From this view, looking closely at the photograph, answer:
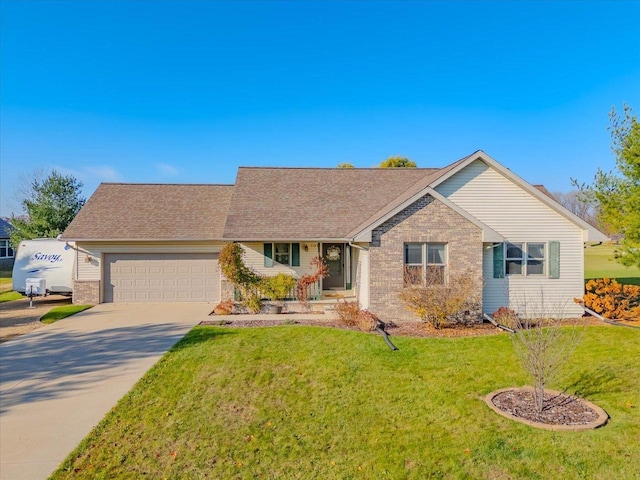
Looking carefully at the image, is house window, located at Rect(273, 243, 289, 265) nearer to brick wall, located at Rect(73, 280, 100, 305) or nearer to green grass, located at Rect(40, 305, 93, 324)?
brick wall, located at Rect(73, 280, 100, 305)

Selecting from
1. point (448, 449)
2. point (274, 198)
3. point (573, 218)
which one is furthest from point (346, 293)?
point (448, 449)

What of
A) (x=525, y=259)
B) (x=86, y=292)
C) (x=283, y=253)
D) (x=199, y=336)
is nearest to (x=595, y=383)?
(x=525, y=259)

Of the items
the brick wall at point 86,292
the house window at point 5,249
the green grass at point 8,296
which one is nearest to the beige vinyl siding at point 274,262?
the brick wall at point 86,292

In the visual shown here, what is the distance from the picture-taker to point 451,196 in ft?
42.1

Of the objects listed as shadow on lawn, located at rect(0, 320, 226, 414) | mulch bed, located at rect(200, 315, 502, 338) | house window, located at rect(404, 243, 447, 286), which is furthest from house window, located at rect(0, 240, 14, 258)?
house window, located at rect(404, 243, 447, 286)

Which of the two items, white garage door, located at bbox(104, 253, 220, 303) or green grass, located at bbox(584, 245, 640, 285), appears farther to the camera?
green grass, located at bbox(584, 245, 640, 285)

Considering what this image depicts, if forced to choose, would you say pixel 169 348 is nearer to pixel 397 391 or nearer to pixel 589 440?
pixel 397 391

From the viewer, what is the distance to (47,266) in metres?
16.5

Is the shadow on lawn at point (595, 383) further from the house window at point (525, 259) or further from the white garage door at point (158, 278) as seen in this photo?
the white garage door at point (158, 278)

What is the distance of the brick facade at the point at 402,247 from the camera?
455 inches

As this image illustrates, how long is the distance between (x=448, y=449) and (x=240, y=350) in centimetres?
536

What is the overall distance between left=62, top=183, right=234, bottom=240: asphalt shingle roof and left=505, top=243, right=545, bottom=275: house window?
11.1m

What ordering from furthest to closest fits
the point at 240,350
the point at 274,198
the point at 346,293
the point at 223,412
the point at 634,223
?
the point at 274,198, the point at 346,293, the point at 634,223, the point at 240,350, the point at 223,412

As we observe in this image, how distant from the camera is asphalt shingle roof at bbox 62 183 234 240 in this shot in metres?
15.6
